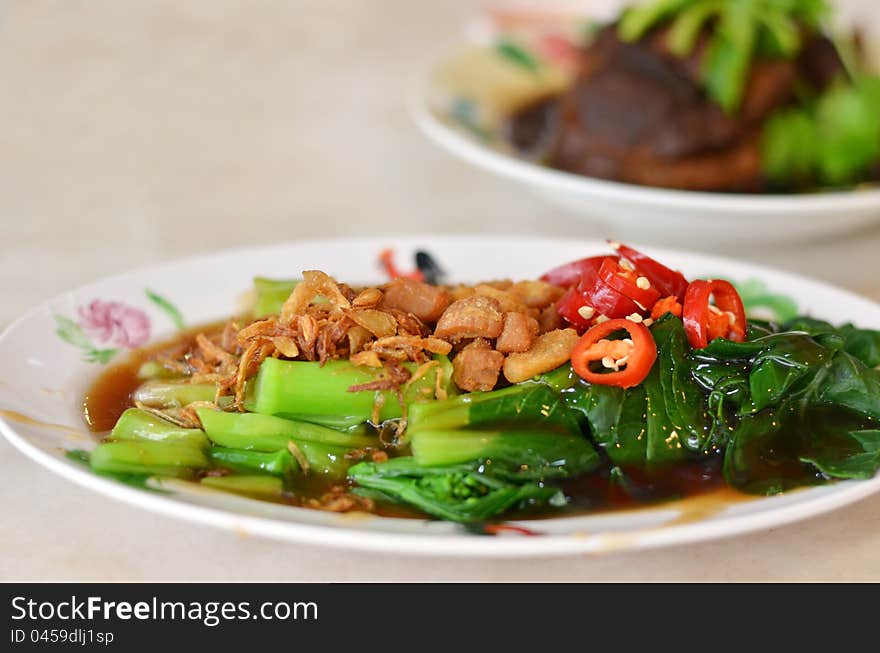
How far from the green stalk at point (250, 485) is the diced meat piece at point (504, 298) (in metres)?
0.77

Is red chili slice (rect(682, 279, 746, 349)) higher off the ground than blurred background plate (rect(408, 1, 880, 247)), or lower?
lower

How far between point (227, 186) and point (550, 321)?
3.00 meters

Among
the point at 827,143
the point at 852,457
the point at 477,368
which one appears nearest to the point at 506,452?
the point at 477,368

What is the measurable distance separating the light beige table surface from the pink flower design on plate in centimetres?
47

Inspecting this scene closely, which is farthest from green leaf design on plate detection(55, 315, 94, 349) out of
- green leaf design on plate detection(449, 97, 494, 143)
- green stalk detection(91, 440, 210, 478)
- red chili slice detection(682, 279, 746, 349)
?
green leaf design on plate detection(449, 97, 494, 143)

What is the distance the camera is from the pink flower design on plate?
3.13 meters

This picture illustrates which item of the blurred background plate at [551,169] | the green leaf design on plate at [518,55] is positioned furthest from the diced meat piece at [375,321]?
the green leaf design on plate at [518,55]

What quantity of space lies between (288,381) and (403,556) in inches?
20.9

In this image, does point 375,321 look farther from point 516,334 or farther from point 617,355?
point 617,355

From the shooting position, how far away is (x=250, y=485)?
7.61ft

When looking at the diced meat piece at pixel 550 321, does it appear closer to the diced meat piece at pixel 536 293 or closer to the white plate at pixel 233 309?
the diced meat piece at pixel 536 293

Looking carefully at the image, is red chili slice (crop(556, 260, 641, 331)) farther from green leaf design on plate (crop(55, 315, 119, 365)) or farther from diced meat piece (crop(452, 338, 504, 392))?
green leaf design on plate (crop(55, 315, 119, 365))

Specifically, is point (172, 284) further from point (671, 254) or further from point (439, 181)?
point (439, 181)

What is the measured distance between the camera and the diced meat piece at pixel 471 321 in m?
2.58
